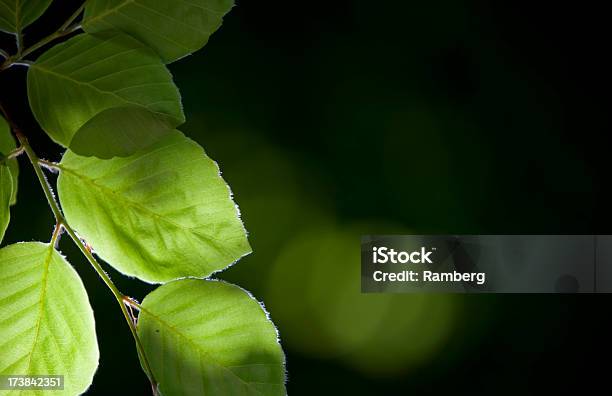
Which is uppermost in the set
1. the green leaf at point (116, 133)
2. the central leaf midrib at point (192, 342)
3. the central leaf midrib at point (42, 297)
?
the green leaf at point (116, 133)

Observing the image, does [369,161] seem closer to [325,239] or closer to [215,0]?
[325,239]

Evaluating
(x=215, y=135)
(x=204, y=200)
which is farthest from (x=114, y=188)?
(x=215, y=135)

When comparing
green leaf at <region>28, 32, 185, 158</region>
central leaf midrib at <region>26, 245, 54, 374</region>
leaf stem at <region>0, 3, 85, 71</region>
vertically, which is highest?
leaf stem at <region>0, 3, 85, 71</region>

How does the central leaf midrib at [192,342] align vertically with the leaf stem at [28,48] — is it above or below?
below
